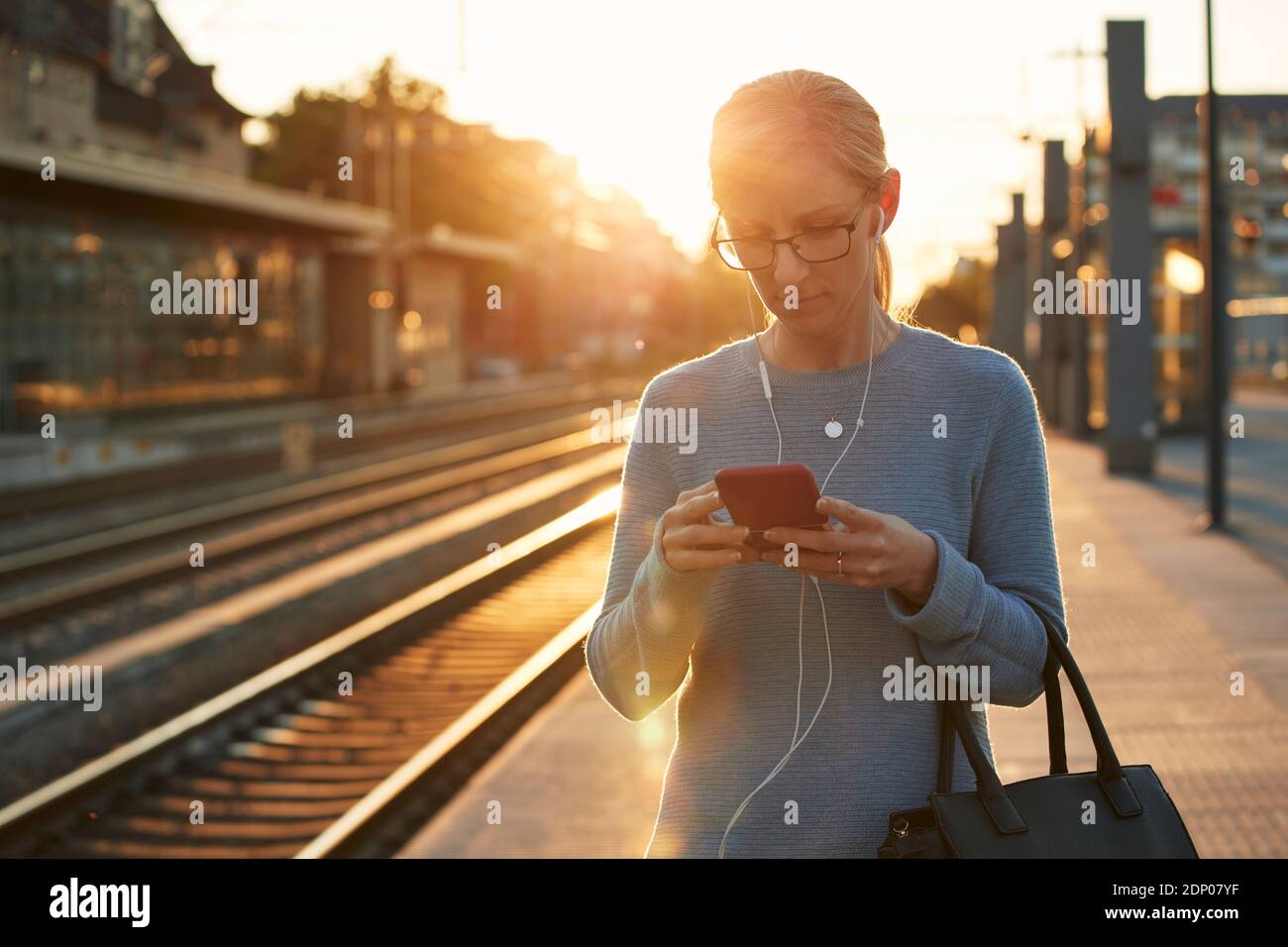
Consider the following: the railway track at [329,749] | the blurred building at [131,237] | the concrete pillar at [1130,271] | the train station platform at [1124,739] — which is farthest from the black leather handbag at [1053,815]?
the blurred building at [131,237]

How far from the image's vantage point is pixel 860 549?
1.84 m

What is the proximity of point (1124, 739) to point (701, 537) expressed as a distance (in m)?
5.93

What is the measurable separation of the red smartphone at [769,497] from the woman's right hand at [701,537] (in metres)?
0.02

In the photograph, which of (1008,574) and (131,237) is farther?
(131,237)

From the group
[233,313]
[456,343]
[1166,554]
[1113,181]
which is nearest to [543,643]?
[1166,554]

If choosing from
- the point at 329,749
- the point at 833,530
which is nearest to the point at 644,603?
the point at 833,530

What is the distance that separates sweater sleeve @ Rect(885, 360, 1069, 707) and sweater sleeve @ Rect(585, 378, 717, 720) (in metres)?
0.28

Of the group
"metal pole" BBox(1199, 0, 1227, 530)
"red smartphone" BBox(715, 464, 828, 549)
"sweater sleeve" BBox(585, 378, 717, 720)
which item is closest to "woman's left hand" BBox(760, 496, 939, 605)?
"red smartphone" BBox(715, 464, 828, 549)

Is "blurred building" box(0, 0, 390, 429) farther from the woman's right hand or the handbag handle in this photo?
the handbag handle

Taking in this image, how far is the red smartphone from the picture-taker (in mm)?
1796

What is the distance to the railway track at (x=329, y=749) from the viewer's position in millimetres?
6863

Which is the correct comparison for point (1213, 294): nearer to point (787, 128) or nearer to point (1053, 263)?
point (1053, 263)

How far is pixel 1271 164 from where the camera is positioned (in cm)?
2930
